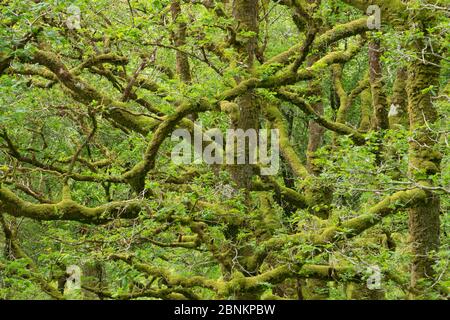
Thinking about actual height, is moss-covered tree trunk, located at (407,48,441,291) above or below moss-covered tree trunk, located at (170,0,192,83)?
below

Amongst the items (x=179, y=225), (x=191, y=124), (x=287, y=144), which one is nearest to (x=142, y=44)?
(x=191, y=124)

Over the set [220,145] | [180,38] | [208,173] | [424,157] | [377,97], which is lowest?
[208,173]

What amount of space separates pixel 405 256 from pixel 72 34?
5.02 m

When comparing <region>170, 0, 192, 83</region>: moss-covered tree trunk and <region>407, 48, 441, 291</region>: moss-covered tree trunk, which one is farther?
<region>170, 0, 192, 83</region>: moss-covered tree trunk

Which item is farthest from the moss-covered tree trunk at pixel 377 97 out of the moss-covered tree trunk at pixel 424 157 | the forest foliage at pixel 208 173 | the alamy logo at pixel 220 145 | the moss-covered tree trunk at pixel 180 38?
the moss-covered tree trunk at pixel 180 38

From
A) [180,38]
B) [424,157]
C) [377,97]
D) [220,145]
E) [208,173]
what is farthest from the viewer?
[377,97]

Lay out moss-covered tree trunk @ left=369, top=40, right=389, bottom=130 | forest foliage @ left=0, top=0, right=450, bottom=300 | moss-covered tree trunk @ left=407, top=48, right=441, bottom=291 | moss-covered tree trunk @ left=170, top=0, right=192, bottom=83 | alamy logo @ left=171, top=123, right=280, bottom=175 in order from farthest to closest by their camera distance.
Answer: moss-covered tree trunk @ left=369, top=40, right=389, bottom=130
alamy logo @ left=171, top=123, right=280, bottom=175
moss-covered tree trunk @ left=170, top=0, right=192, bottom=83
moss-covered tree trunk @ left=407, top=48, right=441, bottom=291
forest foliage @ left=0, top=0, right=450, bottom=300

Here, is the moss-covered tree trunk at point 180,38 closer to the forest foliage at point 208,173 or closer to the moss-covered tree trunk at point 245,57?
the forest foliage at point 208,173

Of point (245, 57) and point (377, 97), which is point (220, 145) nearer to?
point (245, 57)

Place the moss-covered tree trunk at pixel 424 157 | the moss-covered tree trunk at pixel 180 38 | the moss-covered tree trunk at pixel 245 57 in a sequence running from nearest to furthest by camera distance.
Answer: the moss-covered tree trunk at pixel 424 157, the moss-covered tree trunk at pixel 180 38, the moss-covered tree trunk at pixel 245 57

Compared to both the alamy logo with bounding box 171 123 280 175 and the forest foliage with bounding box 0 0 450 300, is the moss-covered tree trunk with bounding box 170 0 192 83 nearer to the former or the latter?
the forest foliage with bounding box 0 0 450 300

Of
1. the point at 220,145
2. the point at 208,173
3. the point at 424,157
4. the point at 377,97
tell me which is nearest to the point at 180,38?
the point at 220,145

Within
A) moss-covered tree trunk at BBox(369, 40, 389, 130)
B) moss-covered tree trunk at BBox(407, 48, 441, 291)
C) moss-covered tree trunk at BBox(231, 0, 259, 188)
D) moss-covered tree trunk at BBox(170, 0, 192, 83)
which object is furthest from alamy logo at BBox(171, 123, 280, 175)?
moss-covered tree trunk at BBox(369, 40, 389, 130)

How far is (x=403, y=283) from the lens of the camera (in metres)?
7.05
